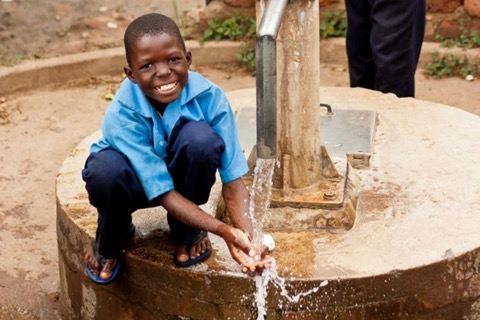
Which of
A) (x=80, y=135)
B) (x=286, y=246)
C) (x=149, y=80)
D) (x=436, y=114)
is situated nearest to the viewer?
(x=149, y=80)

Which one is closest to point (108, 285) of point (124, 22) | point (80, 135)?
point (80, 135)

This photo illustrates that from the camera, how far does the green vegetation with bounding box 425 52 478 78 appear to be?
4812 millimetres

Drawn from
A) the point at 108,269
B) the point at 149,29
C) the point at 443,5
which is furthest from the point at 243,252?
the point at 443,5

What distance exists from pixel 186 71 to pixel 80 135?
88.2 inches

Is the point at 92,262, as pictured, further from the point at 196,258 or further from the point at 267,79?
the point at 267,79

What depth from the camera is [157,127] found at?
221 centimetres

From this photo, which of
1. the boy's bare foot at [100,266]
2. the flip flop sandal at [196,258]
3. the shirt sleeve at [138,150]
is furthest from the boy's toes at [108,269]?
the shirt sleeve at [138,150]

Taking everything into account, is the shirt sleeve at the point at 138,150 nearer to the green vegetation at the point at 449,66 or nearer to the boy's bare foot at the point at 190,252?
the boy's bare foot at the point at 190,252

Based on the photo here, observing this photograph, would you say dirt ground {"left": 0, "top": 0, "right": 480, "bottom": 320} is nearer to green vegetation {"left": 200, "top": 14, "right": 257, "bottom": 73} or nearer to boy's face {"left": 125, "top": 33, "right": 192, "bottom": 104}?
green vegetation {"left": 200, "top": 14, "right": 257, "bottom": 73}

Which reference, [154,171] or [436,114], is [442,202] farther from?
[154,171]

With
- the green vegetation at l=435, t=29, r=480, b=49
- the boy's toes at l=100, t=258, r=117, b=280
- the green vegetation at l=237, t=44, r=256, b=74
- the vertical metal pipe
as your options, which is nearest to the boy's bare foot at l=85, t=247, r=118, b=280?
the boy's toes at l=100, t=258, r=117, b=280

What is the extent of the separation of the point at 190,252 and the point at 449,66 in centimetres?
298

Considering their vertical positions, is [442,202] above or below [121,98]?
below

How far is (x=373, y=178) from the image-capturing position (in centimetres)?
275
